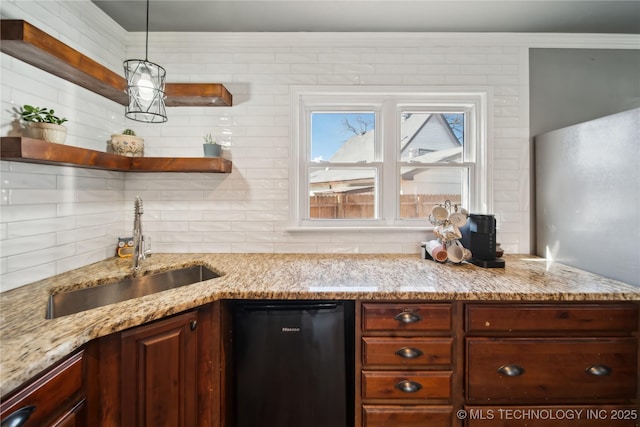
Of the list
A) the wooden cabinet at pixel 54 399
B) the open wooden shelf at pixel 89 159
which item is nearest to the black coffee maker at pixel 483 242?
the open wooden shelf at pixel 89 159

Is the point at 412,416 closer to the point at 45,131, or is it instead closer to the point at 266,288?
the point at 266,288

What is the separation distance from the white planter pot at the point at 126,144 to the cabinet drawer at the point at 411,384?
2.02 m

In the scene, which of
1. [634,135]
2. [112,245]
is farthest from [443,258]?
[112,245]

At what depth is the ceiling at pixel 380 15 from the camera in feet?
6.05

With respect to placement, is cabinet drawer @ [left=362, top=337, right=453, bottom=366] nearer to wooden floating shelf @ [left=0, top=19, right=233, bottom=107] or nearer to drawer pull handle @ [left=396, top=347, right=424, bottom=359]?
drawer pull handle @ [left=396, top=347, right=424, bottom=359]

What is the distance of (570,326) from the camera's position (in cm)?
139

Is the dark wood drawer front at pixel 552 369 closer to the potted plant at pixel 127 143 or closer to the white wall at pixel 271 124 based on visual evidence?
the white wall at pixel 271 124

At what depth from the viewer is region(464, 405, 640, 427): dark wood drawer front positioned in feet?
4.59

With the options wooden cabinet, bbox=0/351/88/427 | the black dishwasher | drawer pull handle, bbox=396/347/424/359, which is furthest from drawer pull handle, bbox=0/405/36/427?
drawer pull handle, bbox=396/347/424/359

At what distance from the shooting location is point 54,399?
2.98ft

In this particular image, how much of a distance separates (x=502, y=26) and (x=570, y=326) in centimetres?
198

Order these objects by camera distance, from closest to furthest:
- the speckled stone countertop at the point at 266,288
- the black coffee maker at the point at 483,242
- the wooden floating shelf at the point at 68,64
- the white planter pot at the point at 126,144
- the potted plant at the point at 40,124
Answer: the speckled stone countertop at the point at 266,288 → the wooden floating shelf at the point at 68,64 → the potted plant at the point at 40,124 → the black coffee maker at the point at 483,242 → the white planter pot at the point at 126,144

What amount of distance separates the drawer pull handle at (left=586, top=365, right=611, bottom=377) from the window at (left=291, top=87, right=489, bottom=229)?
3.74ft

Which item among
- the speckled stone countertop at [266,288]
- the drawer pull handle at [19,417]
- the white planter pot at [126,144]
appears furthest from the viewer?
the white planter pot at [126,144]
